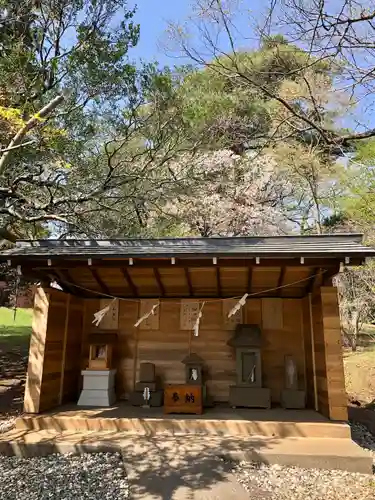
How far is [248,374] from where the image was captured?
5.41 metres

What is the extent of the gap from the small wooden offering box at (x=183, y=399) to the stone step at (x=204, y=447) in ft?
2.06

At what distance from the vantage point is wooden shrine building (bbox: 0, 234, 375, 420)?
4.62 metres

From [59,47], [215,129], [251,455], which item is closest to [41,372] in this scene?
[251,455]

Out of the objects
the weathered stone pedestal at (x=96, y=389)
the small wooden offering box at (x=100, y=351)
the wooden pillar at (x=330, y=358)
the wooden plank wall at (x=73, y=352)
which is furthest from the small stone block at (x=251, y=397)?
the wooden plank wall at (x=73, y=352)

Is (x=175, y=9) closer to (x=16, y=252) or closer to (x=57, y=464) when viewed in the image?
(x=16, y=252)

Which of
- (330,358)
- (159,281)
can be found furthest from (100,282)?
(330,358)

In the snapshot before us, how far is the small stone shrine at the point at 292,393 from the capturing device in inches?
207

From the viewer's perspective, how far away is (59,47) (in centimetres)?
574

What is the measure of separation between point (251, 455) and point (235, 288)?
2.41 metres

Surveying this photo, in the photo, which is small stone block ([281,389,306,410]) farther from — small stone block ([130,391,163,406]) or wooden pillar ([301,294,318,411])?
small stone block ([130,391,163,406])

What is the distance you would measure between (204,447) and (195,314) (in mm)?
2260

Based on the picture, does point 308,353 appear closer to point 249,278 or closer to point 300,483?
point 249,278

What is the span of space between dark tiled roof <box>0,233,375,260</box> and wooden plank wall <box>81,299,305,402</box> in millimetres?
1480

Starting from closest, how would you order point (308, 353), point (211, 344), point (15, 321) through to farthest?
point (308, 353) < point (211, 344) < point (15, 321)
